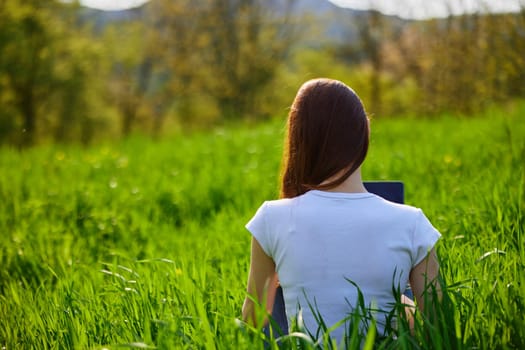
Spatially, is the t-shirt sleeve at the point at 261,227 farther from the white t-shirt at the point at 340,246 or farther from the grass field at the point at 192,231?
the grass field at the point at 192,231

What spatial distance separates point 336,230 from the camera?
1747 mm

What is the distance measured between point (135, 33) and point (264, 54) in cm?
881

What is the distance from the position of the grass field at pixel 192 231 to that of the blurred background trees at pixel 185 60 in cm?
899

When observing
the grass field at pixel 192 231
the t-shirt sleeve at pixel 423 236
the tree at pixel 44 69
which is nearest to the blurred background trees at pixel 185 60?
the tree at pixel 44 69

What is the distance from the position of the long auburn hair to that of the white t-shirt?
3.4 inches

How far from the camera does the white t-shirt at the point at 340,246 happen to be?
1.73m

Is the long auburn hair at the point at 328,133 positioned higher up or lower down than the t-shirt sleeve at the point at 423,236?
higher up

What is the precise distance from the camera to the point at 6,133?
2105 centimetres

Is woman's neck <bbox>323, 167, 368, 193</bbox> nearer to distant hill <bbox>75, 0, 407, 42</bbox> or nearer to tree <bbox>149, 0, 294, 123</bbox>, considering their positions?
tree <bbox>149, 0, 294, 123</bbox>

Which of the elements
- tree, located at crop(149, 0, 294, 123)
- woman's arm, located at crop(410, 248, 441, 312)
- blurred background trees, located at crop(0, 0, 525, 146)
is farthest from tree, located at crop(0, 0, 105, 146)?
woman's arm, located at crop(410, 248, 441, 312)

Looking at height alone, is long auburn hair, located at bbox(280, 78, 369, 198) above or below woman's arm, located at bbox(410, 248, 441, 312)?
above

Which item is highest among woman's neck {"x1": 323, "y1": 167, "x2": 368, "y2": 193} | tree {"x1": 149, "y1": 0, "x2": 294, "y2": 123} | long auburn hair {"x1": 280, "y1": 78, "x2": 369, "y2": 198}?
tree {"x1": 149, "y1": 0, "x2": 294, "y2": 123}

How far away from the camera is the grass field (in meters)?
1.91

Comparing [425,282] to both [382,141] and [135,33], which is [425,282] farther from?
[135,33]
